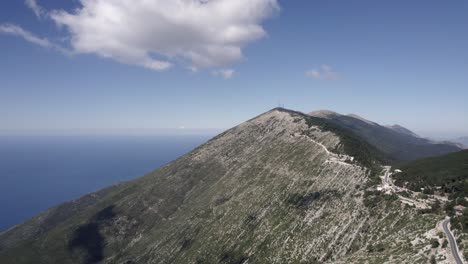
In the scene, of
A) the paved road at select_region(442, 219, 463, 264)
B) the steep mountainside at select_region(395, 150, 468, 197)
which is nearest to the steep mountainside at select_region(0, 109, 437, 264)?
the paved road at select_region(442, 219, 463, 264)

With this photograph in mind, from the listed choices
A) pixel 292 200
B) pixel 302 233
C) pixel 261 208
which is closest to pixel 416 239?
pixel 302 233

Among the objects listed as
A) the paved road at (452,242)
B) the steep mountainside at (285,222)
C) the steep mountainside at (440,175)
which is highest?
the steep mountainside at (440,175)

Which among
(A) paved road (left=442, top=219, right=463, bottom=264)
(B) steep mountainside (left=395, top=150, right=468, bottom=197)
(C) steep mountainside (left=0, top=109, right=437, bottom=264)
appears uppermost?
(B) steep mountainside (left=395, top=150, right=468, bottom=197)

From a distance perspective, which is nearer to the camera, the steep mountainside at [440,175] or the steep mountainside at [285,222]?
the steep mountainside at [285,222]

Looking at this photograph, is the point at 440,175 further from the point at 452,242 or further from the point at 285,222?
the point at 285,222

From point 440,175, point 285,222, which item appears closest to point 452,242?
point 440,175

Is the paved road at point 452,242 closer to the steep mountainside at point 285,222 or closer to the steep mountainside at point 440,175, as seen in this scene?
the steep mountainside at point 285,222

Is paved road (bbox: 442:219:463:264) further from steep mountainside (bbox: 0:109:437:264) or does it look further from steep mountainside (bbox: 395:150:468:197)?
steep mountainside (bbox: 395:150:468:197)

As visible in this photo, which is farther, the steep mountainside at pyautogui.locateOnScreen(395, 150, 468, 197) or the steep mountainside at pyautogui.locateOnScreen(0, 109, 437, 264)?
the steep mountainside at pyautogui.locateOnScreen(395, 150, 468, 197)

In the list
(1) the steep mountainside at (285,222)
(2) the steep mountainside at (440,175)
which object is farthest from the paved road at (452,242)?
(2) the steep mountainside at (440,175)
